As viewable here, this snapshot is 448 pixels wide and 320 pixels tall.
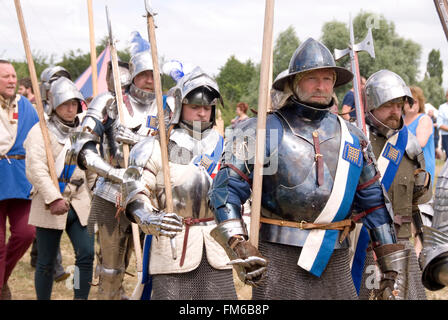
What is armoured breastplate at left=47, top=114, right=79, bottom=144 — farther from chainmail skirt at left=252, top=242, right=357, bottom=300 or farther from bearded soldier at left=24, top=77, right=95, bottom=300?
chainmail skirt at left=252, top=242, right=357, bottom=300

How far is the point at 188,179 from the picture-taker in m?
4.03

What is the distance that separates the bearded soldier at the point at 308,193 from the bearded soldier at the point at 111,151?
5.97ft

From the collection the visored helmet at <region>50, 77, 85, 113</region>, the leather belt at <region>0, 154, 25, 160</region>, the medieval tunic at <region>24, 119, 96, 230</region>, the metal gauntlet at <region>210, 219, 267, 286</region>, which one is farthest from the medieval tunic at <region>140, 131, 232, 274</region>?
the leather belt at <region>0, 154, 25, 160</region>

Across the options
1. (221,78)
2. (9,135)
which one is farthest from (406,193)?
(221,78)

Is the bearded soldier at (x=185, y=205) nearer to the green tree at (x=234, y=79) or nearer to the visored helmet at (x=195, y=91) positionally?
the visored helmet at (x=195, y=91)

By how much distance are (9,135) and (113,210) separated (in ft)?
3.96

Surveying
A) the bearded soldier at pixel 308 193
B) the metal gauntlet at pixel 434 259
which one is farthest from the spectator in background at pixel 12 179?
the metal gauntlet at pixel 434 259

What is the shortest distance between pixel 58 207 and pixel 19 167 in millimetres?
689

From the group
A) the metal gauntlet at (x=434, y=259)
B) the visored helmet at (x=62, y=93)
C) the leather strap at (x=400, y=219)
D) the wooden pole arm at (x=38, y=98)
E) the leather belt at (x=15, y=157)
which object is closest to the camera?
the metal gauntlet at (x=434, y=259)

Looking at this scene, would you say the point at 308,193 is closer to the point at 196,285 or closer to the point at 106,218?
the point at 196,285

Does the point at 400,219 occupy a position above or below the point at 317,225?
below

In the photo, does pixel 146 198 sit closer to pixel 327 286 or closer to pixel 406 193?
pixel 327 286

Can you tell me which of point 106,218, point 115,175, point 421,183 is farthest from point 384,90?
point 106,218

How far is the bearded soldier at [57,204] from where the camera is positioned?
5.24 meters
